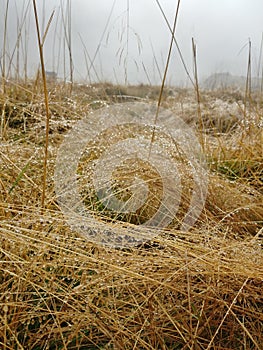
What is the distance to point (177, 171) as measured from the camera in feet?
4.18

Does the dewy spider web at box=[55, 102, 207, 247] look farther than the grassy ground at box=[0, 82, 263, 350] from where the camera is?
Yes

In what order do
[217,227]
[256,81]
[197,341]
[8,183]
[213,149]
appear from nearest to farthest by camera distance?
[197,341]
[217,227]
[8,183]
[213,149]
[256,81]

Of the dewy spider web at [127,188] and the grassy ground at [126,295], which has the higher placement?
the dewy spider web at [127,188]

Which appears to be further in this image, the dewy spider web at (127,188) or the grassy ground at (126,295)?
the dewy spider web at (127,188)

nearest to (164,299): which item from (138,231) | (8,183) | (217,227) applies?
(138,231)

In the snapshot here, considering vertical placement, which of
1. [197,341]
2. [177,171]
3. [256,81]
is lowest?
[197,341]

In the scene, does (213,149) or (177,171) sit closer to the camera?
(177,171)

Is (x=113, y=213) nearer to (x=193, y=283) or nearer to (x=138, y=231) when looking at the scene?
(x=138, y=231)

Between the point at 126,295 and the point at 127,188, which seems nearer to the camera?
the point at 126,295

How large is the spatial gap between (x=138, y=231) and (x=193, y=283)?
0.19m

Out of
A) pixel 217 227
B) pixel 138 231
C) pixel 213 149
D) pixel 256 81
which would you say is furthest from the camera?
pixel 256 81

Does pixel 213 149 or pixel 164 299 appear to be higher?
pixel 213 149

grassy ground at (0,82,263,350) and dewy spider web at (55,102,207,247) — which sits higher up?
dewy spider web at (55,102,207,247)

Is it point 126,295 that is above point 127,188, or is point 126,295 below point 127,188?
below
